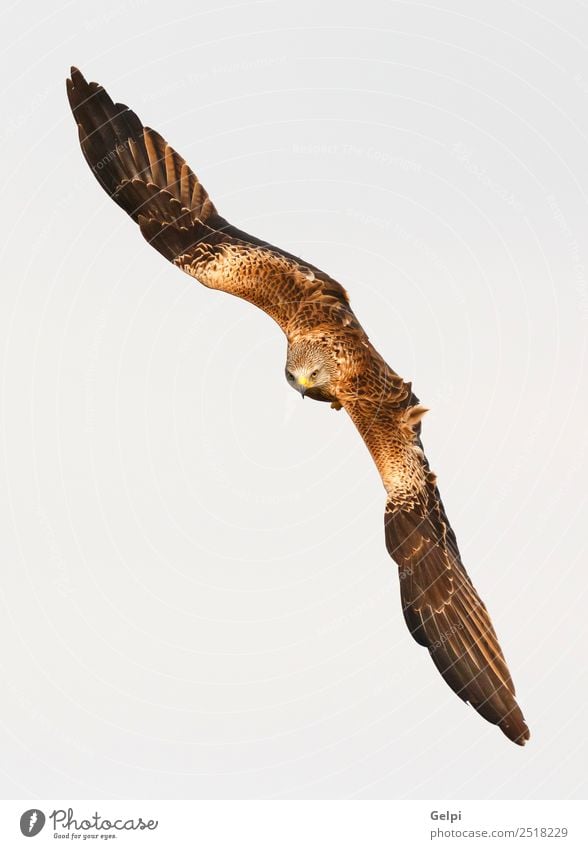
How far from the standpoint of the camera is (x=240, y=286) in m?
18.9

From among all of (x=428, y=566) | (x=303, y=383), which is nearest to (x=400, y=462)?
(x=428, y=566)

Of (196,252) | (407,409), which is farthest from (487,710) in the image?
(196,252)

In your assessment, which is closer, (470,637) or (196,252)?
(470,637)

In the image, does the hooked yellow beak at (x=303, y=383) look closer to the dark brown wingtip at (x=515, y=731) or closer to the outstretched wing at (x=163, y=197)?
the outstretched wing at (x=163, y=197)

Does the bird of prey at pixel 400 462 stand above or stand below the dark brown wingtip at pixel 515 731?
above

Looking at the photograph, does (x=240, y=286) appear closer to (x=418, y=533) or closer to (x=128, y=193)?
(x=128, y=193)

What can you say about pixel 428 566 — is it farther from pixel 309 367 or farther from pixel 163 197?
pixel 163 197

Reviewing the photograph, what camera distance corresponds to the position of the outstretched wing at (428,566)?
59.2ft

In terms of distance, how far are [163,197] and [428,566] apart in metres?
6.02

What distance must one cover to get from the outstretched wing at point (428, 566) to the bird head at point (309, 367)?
45cm

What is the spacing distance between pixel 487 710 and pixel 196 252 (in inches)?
270

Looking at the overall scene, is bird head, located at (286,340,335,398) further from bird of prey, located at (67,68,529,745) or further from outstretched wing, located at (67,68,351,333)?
outstretched wing, located at (67,68,351,333)

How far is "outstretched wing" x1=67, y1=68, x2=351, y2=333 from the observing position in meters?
19.1

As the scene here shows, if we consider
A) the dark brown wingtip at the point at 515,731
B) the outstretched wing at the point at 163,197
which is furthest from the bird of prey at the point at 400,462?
the outstretched wing at the point at 163,197
